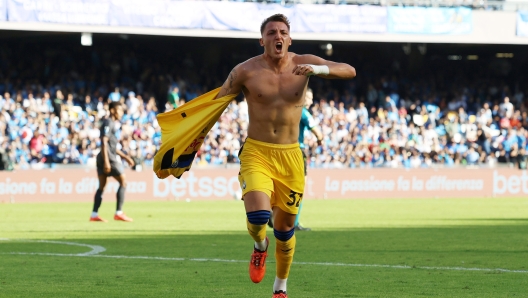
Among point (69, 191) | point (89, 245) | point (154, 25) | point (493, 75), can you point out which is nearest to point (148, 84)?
point (154, 25)

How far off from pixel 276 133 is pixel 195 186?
18933 mm

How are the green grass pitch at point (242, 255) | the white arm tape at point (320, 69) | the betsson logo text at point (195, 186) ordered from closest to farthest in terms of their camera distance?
the white arm tape at point (320, 69) → the green grass pitch at point (242, 255) → the betsson logo text at point (195, 186)

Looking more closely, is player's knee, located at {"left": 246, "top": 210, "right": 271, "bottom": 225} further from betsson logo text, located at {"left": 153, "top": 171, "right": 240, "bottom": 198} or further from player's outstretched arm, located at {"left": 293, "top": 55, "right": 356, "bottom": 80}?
betsson logo text, located at {"left": 153, "top": 171, "right": 240, "bottom": 198}

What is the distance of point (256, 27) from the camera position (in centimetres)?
3177

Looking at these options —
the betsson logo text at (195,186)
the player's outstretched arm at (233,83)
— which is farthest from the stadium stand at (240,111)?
the player's outstretched arm at (233,83)

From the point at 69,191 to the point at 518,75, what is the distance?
22.9 m

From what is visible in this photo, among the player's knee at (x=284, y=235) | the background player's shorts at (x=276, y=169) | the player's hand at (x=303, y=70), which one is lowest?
the player's knee at (x=284, y=235)

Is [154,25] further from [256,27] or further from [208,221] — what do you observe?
[208,221]

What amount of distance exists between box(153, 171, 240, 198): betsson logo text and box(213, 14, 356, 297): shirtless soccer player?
18111 mm

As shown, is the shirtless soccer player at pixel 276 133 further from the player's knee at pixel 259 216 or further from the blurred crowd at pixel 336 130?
the blurred crowd at pixel 336 130

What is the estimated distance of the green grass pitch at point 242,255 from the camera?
8.73m

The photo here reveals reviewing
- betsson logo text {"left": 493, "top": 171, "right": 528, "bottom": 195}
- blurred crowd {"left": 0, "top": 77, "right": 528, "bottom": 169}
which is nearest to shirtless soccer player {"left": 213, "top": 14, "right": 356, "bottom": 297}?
blurred crowd {"left": 0, "top": 77, "right": 528, "bottom": 169}

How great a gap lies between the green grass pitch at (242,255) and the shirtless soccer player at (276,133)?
550mm

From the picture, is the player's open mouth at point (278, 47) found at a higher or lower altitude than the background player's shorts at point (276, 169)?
higher
